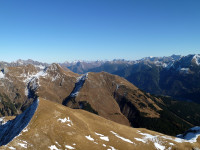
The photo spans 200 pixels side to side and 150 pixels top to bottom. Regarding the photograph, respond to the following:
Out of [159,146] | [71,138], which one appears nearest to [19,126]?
[71,138]

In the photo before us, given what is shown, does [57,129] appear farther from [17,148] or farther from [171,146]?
[171,146]

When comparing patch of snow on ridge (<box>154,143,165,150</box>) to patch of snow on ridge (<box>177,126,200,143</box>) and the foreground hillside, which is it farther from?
patch of snow on ridge (<box>177,126,200,143</box>)

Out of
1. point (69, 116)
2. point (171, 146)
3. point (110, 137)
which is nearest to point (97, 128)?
point (110, 137)

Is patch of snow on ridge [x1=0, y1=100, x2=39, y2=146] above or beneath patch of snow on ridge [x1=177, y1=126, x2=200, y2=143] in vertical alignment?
above

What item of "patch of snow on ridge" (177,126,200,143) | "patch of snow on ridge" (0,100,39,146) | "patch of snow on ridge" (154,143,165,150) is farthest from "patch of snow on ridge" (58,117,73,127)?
"patch of snow on ridge" (177,126,200,143)

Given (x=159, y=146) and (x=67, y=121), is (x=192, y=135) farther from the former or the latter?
(x=67, y=121)

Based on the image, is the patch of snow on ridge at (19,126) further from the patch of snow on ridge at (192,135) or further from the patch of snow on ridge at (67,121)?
the patch of snow on ridge at (192,135)

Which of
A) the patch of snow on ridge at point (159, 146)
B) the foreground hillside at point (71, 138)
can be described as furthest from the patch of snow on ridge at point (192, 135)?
the patch of snow on ridge at point (159, 146)

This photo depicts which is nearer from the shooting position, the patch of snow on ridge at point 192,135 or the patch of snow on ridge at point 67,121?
the patch of snow on ridge at point 67,121

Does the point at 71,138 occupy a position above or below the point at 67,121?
below
